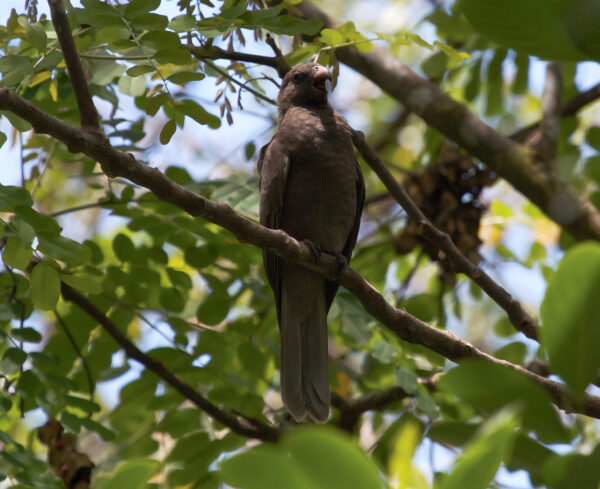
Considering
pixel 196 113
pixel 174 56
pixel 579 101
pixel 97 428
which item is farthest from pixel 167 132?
pixel 579 101

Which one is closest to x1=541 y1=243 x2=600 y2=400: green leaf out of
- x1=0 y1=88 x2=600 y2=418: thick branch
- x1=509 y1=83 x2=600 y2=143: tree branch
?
x1=0 y1=88 x2=600 y2=418: thick branch

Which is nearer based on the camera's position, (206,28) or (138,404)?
(206,28)

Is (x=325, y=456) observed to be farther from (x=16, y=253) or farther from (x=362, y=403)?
(x=362, y=403)

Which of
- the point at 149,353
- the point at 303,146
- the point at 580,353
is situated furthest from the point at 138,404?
the point at 580,353

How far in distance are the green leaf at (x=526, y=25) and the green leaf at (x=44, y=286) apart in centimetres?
186

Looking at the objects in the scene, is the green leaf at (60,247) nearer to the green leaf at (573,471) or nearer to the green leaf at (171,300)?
the green leaf at (171,300)

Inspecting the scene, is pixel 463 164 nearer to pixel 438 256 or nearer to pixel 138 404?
pixel 438 256

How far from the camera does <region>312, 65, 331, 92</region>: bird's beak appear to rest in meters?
3.82

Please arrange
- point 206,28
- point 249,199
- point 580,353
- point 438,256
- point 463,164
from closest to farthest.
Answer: point 580,353 → point 206,28 → point 249,199 → point 438,256 → point 463,164

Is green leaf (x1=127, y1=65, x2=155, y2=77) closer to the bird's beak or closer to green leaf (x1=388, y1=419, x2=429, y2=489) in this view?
the bird's beak

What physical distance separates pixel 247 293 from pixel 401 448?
126 inches

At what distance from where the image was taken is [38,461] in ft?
9.34

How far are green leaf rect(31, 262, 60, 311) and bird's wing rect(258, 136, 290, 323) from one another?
4.17ft

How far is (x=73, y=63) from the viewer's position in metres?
2.14
